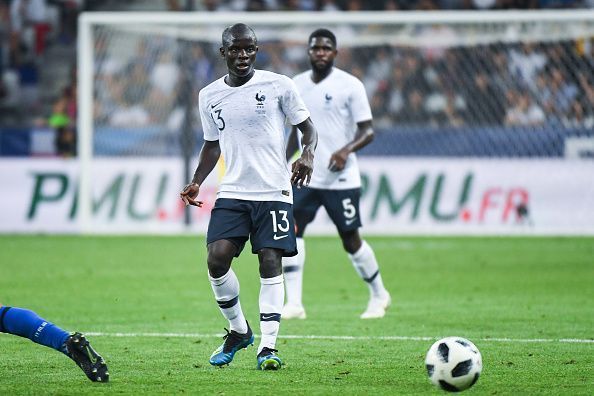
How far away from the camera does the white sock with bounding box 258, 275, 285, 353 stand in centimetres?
827

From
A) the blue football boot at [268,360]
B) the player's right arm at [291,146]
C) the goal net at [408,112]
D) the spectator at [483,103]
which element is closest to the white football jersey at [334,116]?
the player's right arm at [291,146]

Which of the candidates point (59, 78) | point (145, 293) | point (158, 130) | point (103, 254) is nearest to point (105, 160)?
point (158, 130)

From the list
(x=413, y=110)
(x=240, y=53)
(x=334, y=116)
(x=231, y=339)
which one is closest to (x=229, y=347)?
(x=231, y=339)

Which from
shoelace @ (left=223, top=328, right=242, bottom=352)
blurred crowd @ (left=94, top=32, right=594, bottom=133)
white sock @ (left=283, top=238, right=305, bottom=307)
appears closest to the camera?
shoelace @ (left=223, top=328, right=242, bottom=352)

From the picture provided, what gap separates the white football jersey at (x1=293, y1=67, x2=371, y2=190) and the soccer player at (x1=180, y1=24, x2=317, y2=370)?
10.1 feet

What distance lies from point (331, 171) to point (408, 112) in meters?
11.0

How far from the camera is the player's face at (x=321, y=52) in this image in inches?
451

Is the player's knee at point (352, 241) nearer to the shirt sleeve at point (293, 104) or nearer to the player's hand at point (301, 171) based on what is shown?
the shirt sleeve at point (293, 104)

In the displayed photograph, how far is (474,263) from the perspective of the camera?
55.4ft

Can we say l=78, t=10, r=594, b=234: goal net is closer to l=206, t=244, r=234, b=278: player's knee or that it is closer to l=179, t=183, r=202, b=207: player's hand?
l=179, t=183, r=202, b=207: player's hand

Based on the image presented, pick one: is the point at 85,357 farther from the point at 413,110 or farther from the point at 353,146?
the point at 413,110

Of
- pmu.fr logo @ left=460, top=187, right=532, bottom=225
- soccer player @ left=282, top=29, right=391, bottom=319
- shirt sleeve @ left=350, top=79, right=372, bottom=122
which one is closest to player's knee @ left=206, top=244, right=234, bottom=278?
soccer player @ left=282, top=29, right=391, bottom=319

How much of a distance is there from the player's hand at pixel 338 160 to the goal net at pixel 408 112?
969 centimetres

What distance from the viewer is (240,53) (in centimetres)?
821
